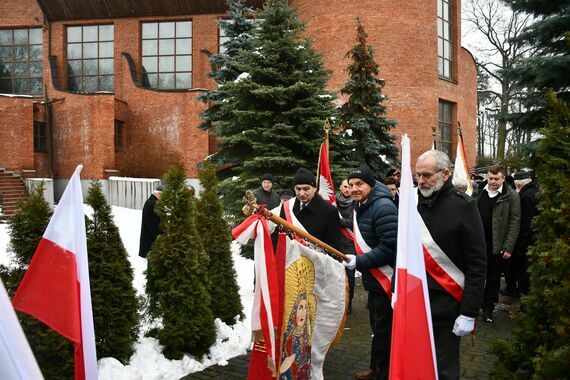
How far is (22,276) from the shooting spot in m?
4.29

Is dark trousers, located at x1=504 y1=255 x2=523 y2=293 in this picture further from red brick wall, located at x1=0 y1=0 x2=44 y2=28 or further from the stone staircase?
red brick wall, located at x1=0 y1=0 x2=44 y2=28

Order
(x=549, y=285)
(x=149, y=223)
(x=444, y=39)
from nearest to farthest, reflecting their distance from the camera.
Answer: (x=549, y=285), (x=149, y=223), (x=444, y=39)

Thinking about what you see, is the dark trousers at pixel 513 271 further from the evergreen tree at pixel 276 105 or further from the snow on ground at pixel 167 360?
the evergreen tree at pixel 276 105

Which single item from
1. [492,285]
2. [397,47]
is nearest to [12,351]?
[492,285]

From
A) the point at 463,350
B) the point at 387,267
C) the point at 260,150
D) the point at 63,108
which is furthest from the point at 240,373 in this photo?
the point at 63,108

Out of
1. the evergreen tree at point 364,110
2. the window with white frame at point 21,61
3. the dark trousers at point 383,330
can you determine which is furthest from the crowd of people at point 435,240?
the window with white frame at point 21,61

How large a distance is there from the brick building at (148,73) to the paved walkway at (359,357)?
60.8 feet

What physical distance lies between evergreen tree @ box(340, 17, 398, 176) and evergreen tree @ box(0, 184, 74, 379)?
Result: 10682mm

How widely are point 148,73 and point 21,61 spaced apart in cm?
800

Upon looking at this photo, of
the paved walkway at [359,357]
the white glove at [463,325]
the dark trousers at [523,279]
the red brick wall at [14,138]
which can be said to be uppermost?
the red brick wall at [14,138]

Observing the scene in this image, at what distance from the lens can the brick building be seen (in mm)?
24484

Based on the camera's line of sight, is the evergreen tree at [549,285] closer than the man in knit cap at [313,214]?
Yes

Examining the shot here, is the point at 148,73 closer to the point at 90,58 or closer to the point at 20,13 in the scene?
the point at 90,58

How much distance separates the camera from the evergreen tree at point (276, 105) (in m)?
12.6
